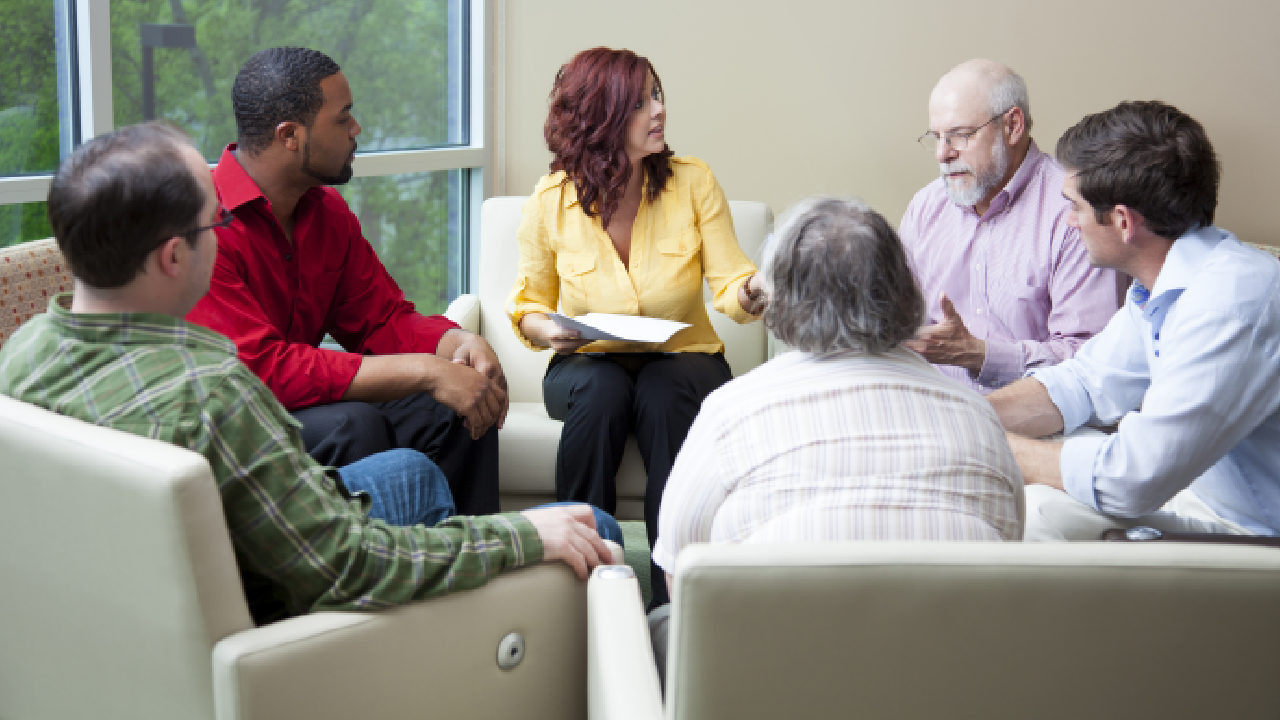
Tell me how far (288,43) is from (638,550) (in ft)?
5.84

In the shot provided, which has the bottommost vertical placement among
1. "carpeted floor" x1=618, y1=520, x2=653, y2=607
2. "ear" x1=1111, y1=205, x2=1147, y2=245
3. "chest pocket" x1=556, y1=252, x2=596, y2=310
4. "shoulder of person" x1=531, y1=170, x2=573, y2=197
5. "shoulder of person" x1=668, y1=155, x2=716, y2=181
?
"carpeted floor" x1=618, y1=520, x2=653, y2=607

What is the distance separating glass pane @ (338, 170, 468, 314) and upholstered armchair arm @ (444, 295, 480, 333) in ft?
1.93

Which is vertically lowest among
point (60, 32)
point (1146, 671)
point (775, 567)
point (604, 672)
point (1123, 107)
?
point (604, 672)

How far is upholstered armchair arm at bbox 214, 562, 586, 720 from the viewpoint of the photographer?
1139 mm

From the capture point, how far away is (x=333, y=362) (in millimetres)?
2225

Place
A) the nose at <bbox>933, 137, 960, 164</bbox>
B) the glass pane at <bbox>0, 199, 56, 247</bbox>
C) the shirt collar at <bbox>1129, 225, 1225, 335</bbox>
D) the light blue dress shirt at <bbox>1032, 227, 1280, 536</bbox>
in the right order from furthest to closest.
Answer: the nose at <bbox>933, 137, 960, 164</bbox> → the glass pane at <bbox>0, 199, 56, 247</bbox> → the shirt collar at <bbox>1129, 225, 1225, 335</bbox> → the light blue dress shirt at <bbox>1032, 227, 1280, 536</bbox>

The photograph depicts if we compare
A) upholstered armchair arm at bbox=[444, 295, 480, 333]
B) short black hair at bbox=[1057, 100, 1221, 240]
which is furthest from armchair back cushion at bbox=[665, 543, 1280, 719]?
upholstered armchair arm at bbox=[444, 295, 480, 333]

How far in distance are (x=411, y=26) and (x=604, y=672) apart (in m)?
2.96

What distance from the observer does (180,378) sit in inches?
46.0

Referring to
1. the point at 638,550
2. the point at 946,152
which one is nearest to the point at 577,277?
the point at 638,550

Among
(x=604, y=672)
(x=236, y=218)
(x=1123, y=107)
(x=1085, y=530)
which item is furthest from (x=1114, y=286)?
(x=236, y=218)

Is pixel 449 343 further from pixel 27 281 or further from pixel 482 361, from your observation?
pixel 27 281

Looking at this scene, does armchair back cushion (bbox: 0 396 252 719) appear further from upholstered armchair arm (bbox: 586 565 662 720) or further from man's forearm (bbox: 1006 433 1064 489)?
man's forearm (bbox: 1006 433 1064 489)

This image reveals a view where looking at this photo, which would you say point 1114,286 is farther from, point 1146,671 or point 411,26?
point 411,26
